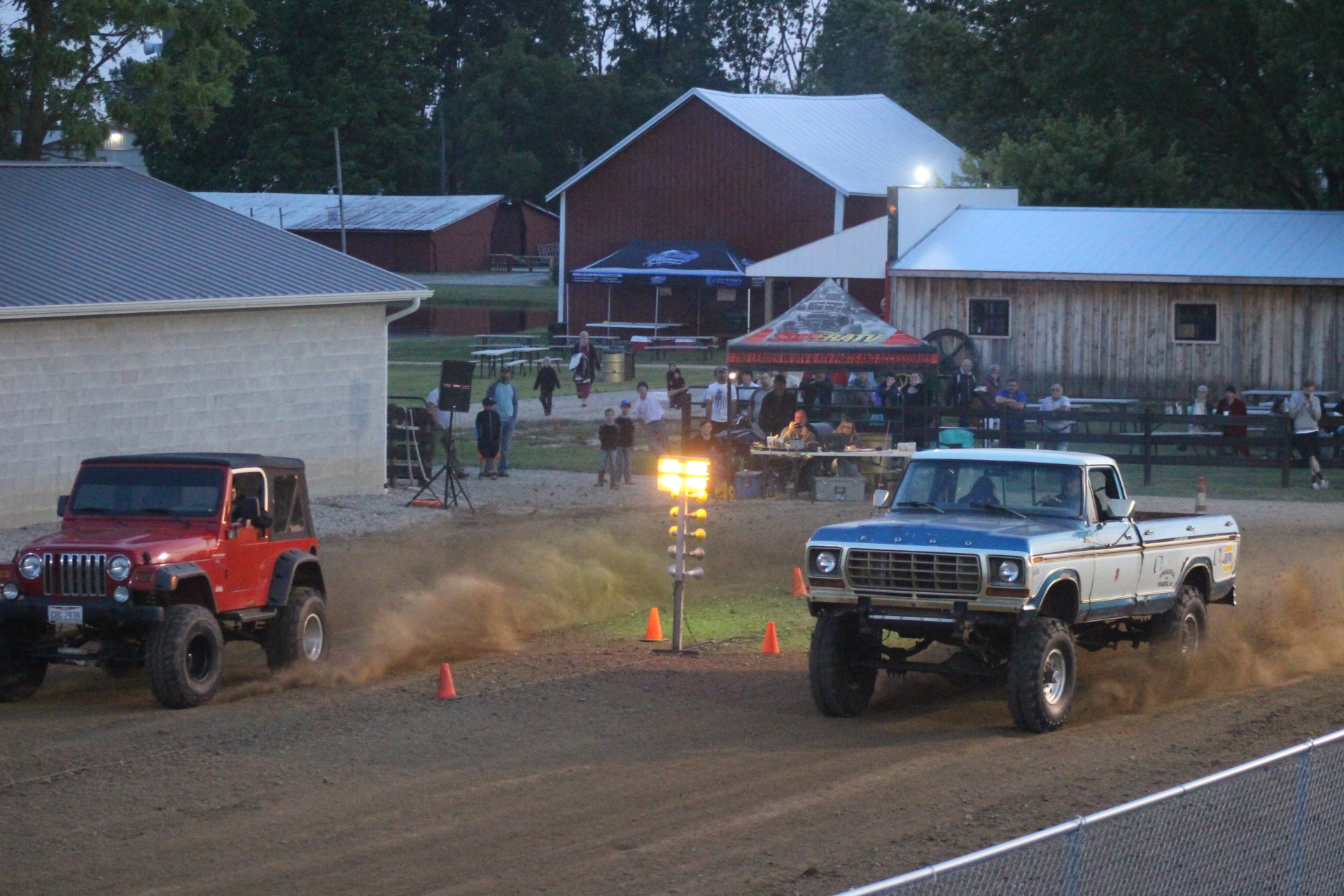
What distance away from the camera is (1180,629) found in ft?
42.9

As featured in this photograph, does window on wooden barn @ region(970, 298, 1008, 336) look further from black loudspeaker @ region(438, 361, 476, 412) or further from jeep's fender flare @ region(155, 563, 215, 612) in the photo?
jeep's fender flare @ region(155, 563, 215, 612)

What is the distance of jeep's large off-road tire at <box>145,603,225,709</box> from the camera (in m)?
11.7

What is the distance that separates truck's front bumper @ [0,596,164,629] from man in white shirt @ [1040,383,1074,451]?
707 inches

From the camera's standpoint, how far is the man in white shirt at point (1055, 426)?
27469mm

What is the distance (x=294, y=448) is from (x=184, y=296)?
305cm

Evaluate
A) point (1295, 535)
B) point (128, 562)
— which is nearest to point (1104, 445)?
point (1295, 535)

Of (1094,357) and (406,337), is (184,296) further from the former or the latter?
(406,337)

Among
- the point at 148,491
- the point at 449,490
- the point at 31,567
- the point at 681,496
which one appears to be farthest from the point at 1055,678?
the point at 449,490

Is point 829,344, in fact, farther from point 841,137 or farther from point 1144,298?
point 841,137

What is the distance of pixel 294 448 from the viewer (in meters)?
24.0

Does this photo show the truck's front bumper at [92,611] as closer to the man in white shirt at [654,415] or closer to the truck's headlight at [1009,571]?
the truck's headlight at [1009,571]

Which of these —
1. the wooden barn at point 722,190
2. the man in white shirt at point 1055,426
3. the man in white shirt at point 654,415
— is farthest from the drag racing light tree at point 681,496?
the wooden barn at point 722,190

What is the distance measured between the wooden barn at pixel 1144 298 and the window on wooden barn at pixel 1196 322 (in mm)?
29

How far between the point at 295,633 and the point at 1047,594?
19.7 feet
